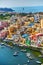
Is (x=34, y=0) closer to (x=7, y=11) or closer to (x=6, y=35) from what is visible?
(x=7, y=11)

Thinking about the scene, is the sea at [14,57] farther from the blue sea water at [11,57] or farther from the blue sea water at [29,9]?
the blue sea water at [29,9]

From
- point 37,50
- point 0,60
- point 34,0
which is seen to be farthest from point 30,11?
point 0,60

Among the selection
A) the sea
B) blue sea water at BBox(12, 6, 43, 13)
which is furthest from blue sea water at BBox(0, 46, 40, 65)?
blue sea water at BBox(12, 6, 43, 13)

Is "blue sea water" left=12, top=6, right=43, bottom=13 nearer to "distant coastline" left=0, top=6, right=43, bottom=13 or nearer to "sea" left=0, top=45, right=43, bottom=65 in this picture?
"distant coastline" left=0, top=6, right=43, bottom=13

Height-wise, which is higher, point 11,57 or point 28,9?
point 28,9

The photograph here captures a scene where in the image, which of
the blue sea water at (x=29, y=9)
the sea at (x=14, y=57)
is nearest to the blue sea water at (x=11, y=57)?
the sea at (x=14, y=57)

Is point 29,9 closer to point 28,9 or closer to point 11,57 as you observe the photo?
point 28,9

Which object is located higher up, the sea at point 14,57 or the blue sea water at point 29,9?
the blue sea water at point 29,9

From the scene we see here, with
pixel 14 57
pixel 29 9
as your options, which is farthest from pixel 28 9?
pixel 14 57
